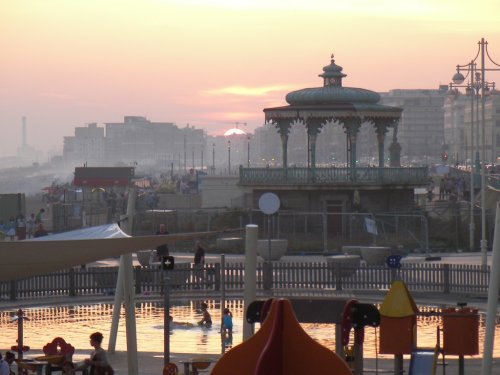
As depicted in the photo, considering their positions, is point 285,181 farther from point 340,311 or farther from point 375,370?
point 340,311

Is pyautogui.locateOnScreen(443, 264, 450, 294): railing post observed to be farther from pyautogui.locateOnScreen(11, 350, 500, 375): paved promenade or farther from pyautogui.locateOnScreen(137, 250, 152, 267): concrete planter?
pyautogui.locateOnScreen(137, 250, 152, 267): concrete planter

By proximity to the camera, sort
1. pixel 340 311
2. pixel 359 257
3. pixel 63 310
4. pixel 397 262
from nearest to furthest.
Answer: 1. pixel 340 311
2. pixel 397 262
3. pixel 63 310
4. pixel 359 257

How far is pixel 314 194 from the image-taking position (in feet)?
166

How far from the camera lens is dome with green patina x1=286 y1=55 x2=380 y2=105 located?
51375mm

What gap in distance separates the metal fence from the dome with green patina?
16377 millimetres

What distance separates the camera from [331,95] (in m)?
51.6

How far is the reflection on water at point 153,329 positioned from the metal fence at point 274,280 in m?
1.26

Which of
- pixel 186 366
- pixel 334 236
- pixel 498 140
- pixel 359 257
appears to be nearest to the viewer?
pixel 186 366

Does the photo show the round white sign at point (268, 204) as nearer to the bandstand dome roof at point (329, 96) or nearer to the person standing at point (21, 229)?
the bandstand dome roof at point (329, 96)

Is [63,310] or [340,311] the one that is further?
[63,310]

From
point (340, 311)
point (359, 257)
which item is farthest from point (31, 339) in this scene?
point (359, 257)

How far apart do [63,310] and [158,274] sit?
3487mm

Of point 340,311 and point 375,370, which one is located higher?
point 340,311

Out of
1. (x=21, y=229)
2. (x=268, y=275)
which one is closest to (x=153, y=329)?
(x=268, y=275)
